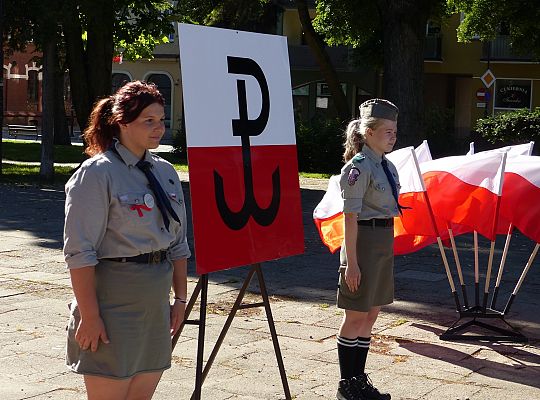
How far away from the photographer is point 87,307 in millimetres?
3922

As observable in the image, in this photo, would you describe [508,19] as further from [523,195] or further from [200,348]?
[200,348]

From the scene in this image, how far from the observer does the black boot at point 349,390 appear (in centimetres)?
588

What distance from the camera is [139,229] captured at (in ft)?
13.3

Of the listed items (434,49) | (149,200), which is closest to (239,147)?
(149,200)

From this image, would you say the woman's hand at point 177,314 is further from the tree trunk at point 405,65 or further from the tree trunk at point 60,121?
the tree trunk at point 60,121

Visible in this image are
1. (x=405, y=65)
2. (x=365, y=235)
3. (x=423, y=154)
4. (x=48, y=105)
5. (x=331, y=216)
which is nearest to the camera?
(x=365, y=235)

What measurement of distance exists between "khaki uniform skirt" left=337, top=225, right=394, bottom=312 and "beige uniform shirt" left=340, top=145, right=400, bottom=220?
111 mm

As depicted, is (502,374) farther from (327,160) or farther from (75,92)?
(327,160)

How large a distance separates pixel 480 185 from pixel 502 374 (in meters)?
1.71

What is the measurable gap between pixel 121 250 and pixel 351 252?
2.13 meters

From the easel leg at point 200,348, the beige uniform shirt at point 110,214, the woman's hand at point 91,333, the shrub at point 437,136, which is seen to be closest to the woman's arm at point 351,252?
the easel leg at point 200,348

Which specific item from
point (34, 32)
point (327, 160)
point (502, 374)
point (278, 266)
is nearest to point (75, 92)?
point (34, 32)

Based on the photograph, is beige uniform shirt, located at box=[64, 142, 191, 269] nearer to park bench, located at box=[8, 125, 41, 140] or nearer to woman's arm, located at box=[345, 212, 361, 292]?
woman's arm, located at box=[345, 212, 361, 292]

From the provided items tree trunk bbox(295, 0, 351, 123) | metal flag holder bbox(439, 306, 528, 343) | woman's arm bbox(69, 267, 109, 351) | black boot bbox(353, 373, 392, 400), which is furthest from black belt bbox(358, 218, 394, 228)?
tree trunk bbox(295, 0, 351, 123)
